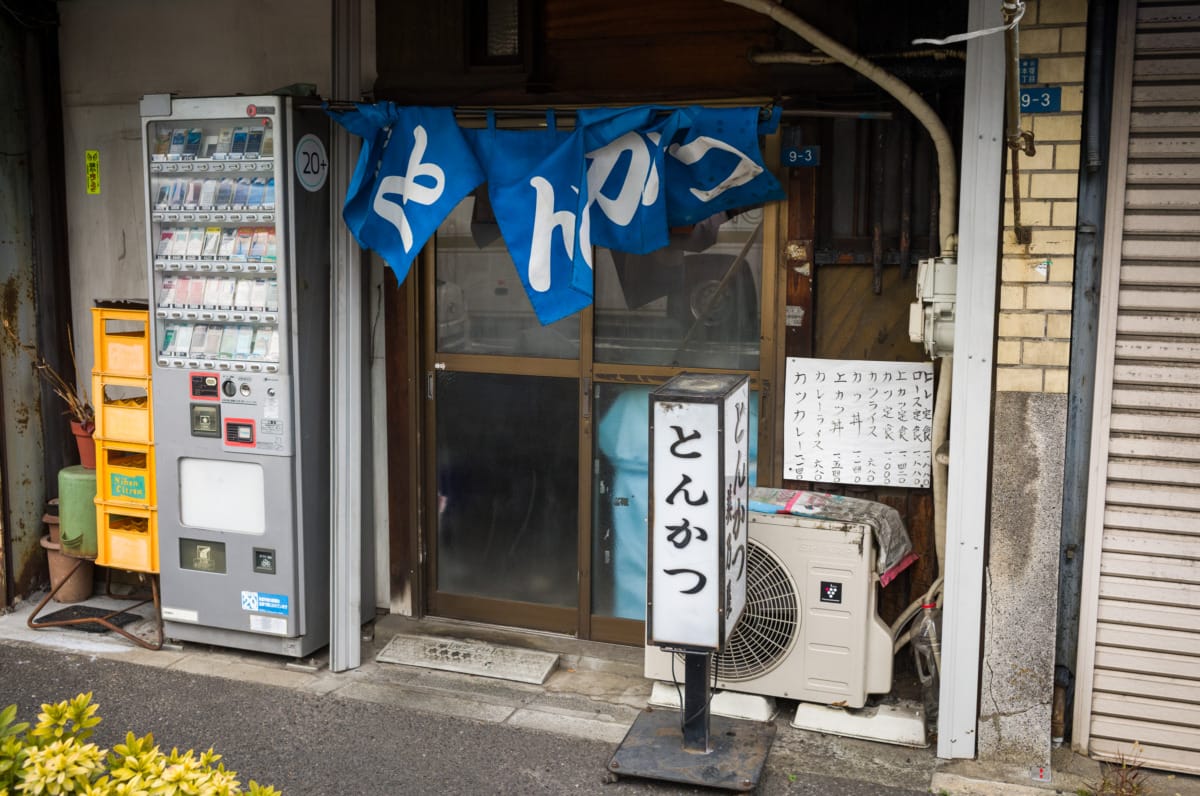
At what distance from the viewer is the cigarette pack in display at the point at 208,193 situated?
6.82 meters

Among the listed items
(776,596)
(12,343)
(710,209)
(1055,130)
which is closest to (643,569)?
(776,596)

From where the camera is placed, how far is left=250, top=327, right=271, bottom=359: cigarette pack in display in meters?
6.76

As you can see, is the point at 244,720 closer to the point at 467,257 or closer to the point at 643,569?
the point at 643,569

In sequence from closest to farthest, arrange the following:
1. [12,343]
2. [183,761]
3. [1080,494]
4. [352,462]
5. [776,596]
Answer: [183,761], [1080,494], [776,596], [352,462], [12,343]

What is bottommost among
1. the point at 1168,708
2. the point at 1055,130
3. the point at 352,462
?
the point at 1168,708

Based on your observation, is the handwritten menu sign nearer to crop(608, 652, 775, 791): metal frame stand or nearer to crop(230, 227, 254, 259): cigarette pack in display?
crop(608, 652, 775, 791): metal frame stand

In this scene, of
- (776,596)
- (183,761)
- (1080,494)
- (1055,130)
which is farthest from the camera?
(776,596)

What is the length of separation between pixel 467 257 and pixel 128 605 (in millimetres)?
3691

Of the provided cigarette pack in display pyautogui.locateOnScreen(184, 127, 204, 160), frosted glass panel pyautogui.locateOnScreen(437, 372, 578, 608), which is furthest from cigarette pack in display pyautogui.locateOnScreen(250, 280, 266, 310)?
frosted glass panel pyautogui.locateOnScreen(437, 372, 578, 608)

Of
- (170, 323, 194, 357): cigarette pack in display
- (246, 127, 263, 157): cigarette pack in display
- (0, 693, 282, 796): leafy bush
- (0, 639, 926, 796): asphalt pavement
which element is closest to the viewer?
(0, 693, 282, 796): leafy bush

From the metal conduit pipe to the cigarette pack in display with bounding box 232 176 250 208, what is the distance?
329cm

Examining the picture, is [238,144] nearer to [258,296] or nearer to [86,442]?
[258,296]

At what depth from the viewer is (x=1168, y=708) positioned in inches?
211

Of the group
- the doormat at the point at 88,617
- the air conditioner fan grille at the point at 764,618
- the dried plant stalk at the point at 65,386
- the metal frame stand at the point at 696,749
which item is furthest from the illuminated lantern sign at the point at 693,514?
the dried plant stalk at the point at 65,386
